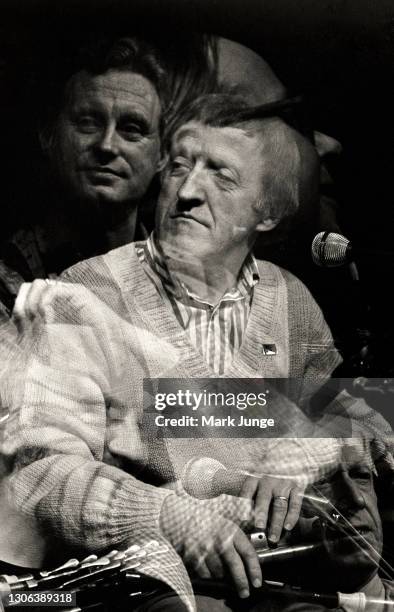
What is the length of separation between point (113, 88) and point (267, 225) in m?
0.65

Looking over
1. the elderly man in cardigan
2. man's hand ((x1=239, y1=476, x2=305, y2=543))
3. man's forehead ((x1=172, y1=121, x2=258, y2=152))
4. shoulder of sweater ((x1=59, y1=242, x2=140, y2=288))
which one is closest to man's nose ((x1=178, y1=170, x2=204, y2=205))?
the elderly man in cardigan

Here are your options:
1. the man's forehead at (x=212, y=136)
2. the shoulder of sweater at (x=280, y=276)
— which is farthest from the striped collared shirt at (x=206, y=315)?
the man's forehead at (x=212, y=136)

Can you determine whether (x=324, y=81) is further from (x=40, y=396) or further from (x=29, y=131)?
(x=40, y=396)

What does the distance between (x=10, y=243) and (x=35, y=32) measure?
0.67 m

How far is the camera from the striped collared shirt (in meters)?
2.67

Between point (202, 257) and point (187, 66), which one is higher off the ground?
point (187, 66)

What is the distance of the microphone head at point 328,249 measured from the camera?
2.71 metres

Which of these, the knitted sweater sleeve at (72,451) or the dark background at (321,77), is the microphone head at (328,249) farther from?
the knitted sweater sleeve at (72,451)

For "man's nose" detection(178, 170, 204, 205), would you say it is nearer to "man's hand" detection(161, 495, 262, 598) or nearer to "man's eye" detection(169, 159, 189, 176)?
"man's eye" detection(169, 159, 189, 176)

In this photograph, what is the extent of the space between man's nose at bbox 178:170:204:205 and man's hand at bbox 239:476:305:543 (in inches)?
35.4

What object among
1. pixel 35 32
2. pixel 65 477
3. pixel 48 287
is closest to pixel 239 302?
pixel 48 287

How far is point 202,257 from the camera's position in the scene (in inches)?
105

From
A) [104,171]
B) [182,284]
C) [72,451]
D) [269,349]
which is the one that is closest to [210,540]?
[72,451]

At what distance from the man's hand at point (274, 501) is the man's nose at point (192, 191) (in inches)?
35.4
